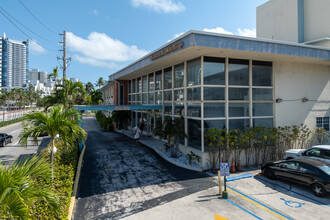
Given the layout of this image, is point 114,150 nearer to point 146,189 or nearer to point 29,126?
point 146,189

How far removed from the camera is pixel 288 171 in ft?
30.5

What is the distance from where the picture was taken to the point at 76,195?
8.18 m

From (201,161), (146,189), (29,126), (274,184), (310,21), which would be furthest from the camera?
(310,21)

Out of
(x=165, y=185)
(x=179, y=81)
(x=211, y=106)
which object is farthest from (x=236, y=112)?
(x=165, y=185)

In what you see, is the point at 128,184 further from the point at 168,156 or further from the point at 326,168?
the point at 326,168

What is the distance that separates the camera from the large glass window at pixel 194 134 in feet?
39.5

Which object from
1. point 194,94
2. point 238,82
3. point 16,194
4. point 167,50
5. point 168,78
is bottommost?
point 16,194

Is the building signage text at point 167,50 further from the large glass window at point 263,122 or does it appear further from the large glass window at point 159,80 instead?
the large glass window at point 263,122

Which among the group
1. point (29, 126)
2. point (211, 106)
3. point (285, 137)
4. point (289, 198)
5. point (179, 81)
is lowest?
point (289, 198)

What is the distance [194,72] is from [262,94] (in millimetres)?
4676

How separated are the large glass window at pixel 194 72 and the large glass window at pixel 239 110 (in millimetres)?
2529

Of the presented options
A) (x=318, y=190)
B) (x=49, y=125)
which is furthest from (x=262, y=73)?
(x=49, y=125)

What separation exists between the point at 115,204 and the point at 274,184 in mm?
7093

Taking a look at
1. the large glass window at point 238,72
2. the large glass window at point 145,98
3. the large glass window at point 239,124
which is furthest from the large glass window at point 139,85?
the large glass window at point 239,124
